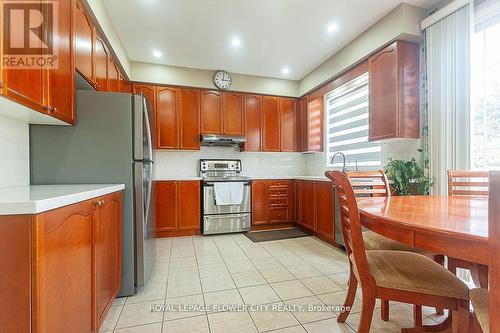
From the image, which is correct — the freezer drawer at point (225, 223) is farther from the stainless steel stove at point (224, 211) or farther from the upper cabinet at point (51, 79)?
the upper cabinet at point (51, 79)

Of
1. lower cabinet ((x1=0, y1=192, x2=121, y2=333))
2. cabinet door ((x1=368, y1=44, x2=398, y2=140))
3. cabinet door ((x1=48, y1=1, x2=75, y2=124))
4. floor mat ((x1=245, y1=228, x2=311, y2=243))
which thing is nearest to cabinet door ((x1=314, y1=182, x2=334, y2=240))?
floor mat ((x1=245, y1=228, x2=311, y2=243))

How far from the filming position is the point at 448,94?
2.20 m

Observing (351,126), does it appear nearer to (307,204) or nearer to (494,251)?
(307,204)

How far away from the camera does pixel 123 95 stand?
184cm

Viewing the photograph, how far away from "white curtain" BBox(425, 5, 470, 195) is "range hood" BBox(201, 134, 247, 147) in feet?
8.52

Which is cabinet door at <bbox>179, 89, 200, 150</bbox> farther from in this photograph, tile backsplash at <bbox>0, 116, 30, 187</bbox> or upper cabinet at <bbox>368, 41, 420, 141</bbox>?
upper cabinet at <bbox>368, 41, 420, 141</bbox>

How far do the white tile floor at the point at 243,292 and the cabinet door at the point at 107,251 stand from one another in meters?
0.19

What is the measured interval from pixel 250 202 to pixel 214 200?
606mm

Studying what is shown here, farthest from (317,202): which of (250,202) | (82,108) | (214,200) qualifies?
(82,108)

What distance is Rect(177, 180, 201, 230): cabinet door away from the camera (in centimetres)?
357

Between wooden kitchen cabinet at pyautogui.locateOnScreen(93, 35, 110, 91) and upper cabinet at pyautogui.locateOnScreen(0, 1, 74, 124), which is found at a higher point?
wooden kitchen cabinet at pyautogui.locateOnScreen(93, 35, 110, 91)

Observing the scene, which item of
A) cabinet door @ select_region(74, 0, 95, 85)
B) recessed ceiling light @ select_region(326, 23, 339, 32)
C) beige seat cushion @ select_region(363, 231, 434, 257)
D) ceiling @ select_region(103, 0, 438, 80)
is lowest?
beige seat cushion @ select_region(363, 231, 434, 257)

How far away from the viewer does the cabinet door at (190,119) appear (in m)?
3.83

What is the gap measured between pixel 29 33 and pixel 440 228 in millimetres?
2077
